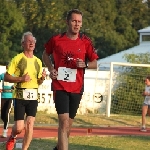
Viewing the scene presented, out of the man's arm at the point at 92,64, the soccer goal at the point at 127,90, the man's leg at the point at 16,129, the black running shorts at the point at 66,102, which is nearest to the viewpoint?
the black running shorts at the point at 66,102

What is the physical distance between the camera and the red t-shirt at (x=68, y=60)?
8.75 meters

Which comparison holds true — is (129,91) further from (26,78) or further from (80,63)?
(80,63)

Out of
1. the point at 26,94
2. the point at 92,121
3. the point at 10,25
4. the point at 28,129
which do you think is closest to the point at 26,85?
the point at 26,94

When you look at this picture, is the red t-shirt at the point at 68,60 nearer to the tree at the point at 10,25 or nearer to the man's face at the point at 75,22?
the man's face at the point at 75,22

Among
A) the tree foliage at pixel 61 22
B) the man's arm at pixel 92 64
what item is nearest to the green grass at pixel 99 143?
the man's arm at pixel 92 64

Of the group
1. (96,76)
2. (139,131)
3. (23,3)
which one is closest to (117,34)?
(23,3)

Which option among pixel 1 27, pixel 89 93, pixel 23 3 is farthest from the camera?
pixel 23 3

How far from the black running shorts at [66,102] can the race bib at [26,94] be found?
1.56m

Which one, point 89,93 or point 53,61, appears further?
point 89,93

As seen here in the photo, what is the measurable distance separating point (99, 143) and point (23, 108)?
3.76m

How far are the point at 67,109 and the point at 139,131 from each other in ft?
34.2

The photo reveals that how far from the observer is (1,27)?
55.8m

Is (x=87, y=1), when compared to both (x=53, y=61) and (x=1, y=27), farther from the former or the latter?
(x=53, y=61)

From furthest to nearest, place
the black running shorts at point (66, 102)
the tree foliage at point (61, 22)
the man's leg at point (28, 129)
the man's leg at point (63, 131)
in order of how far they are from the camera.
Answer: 1. the tree foliage at point (61, 22)
2. the man's leg at point (28, 129)
3. the black running shorts at point (66, 102)
4. the man's leg at point (63, 131)
